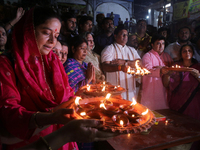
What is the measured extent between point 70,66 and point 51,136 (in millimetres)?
2095

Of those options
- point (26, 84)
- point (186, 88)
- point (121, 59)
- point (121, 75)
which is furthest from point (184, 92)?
point (26, 84)

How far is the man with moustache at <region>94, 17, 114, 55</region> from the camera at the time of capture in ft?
15.2

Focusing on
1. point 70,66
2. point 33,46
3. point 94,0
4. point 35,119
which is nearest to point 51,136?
point 35,119

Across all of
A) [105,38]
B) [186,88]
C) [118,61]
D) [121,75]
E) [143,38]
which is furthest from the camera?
[143,38]

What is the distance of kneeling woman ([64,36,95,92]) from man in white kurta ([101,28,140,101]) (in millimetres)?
949

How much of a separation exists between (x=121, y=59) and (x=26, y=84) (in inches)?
122

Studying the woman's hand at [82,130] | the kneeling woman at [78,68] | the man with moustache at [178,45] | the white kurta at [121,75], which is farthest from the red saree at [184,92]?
the woman's hand at [82,130]

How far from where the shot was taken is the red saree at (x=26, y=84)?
116 cm

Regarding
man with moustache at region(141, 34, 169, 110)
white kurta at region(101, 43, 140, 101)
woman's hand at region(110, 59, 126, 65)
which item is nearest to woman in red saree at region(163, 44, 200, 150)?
man with moustache at region(141, 34, 169, 110)

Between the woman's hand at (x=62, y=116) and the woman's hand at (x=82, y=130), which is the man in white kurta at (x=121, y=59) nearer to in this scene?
the woman's hand at (x=62, y=116)

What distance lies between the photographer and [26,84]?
4.50 feet

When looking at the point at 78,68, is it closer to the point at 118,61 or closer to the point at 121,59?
the point at 118,61

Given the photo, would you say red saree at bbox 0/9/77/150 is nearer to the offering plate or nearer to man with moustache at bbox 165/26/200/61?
the offering plate

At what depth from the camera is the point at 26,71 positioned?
55.1 inches
